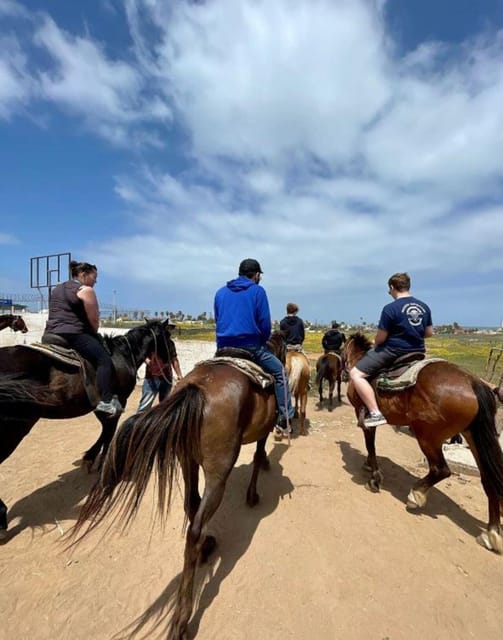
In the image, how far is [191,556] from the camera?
2.49 meters

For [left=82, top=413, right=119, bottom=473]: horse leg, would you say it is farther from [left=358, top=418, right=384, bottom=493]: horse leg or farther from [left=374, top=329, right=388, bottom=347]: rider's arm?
[left=374, top=329, right=388, bottom=347]: rider's arm

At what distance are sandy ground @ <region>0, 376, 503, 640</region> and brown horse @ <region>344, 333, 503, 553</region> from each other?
0.42m

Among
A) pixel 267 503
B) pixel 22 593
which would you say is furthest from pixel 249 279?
pixel 22 593

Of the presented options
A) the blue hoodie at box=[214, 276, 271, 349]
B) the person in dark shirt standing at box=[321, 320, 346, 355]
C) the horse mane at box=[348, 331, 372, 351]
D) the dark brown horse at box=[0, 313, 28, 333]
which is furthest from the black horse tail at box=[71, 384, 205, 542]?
the person in dark shirt standing at box=[321, 320, 346, 355]

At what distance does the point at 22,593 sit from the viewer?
283cm

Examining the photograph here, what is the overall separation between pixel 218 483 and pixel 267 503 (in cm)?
176

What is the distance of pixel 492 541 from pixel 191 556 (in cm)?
327

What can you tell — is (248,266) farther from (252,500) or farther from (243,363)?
(252,500)

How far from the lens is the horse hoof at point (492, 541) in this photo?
3393 millimetres

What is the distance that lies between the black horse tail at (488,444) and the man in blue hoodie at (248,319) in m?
2.16

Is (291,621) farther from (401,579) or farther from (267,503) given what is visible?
(267,503)

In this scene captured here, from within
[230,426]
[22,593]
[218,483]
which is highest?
[230,426]

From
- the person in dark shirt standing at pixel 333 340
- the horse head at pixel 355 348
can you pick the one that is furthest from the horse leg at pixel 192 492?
the person in dark shirt standing at pixel 333 340

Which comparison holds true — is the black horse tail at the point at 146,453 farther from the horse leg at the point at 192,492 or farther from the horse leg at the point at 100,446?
the horse leg at the point at 100,446
